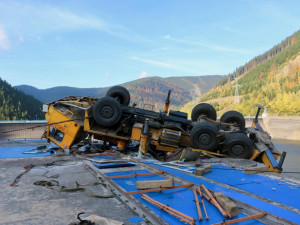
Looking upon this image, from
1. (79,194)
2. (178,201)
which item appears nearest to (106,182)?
(79,194)

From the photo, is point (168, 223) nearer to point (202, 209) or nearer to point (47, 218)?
point (202, 209)

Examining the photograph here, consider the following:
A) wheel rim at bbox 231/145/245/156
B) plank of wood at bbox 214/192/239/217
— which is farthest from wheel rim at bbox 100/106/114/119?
plank of wood at bbox 214/192/239/217

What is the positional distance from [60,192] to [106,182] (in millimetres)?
800

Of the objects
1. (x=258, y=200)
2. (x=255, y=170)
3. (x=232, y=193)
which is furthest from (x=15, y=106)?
(x=258, y=200)

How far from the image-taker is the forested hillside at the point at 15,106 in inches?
2457

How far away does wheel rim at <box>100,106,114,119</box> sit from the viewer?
26.8 feet

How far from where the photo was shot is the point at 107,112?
8.21 meters

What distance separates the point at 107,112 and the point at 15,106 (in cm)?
7111

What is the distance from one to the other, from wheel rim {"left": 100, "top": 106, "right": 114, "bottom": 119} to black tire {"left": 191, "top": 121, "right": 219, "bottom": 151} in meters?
2.71

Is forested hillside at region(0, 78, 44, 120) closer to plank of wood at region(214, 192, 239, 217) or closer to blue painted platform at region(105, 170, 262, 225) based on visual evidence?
blue painted platform at region(105, 170, 262, 225)

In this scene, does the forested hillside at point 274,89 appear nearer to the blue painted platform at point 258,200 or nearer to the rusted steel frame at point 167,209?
the blue painted platform at point 258,200

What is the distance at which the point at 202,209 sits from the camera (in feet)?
10.9

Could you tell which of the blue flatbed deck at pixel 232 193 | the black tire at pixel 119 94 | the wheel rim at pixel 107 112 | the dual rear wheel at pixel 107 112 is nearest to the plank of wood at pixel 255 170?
the blue flatbed deck at pixel 232 193

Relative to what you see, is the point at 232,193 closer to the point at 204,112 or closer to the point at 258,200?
the point at 258,200
